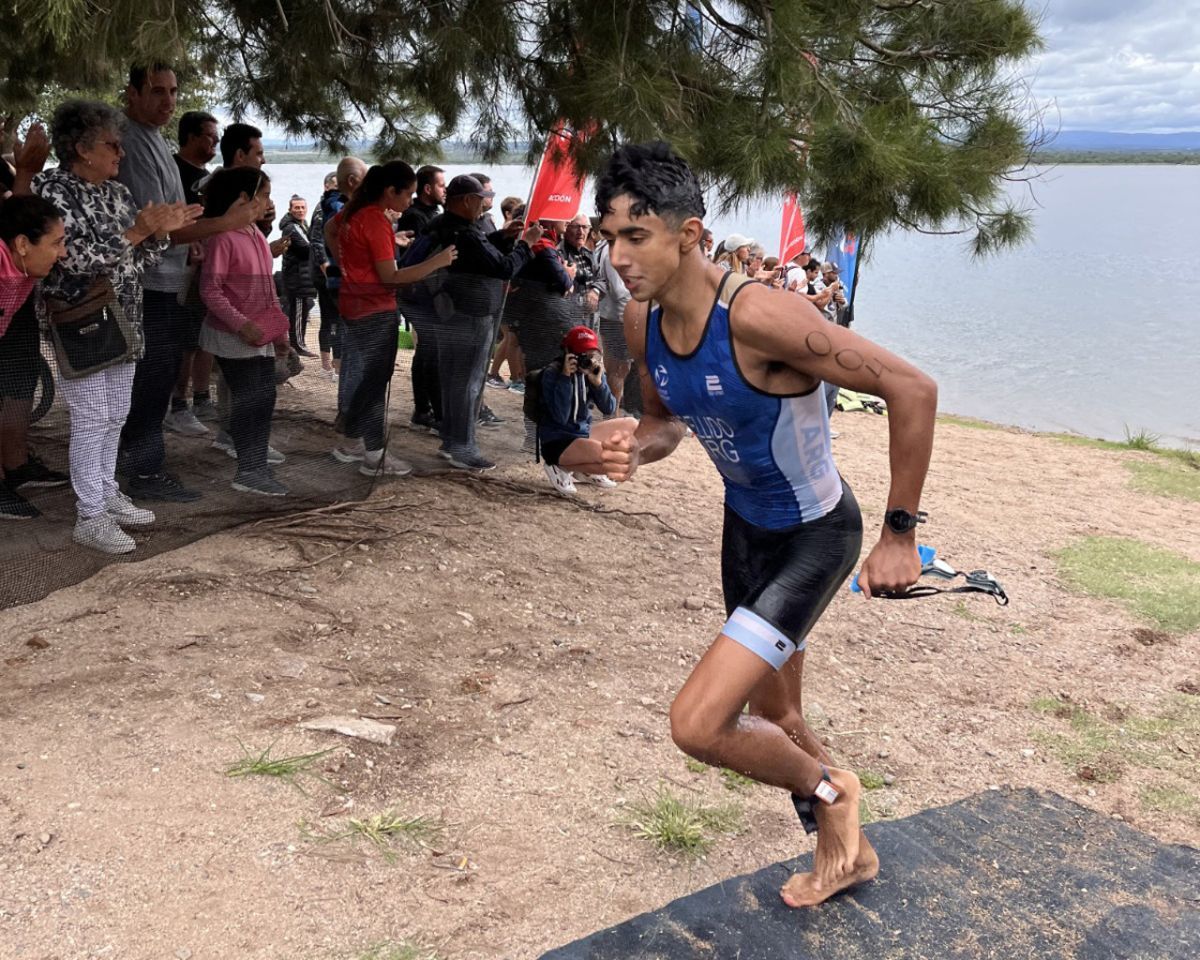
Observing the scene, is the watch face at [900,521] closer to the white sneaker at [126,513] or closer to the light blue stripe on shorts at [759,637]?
the light blue stripe on shorts at [759,637]

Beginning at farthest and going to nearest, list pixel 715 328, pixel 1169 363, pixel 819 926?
pixel 1169 363 → pixel 819 926 → pixel 715 328

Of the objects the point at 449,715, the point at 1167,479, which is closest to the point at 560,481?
the point at 449,715

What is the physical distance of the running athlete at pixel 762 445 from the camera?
9.55 ft

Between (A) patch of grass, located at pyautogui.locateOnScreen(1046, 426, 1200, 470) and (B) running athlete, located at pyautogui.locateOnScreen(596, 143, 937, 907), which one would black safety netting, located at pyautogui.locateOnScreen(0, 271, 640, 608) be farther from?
(A) patch of grass, located at pyautogui.locateOnScreen(1046, 426, 1200, 470)

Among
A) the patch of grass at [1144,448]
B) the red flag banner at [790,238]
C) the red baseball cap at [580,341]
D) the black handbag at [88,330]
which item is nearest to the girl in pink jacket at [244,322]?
the black handbag at [88,330]

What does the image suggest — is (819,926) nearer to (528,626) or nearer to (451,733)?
(451,733)

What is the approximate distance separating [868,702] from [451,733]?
1.94 m

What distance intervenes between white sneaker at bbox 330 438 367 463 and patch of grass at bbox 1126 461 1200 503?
291 inches

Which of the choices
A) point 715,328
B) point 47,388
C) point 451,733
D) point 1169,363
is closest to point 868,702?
point 451,733

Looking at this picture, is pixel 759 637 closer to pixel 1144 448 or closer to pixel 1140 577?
pixel 1140 577

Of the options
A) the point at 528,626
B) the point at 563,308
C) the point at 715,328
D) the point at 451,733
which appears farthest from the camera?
the point at 563,308

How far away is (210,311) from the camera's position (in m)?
5.77

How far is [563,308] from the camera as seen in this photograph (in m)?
7.79

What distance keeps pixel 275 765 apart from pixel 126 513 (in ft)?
7.12
